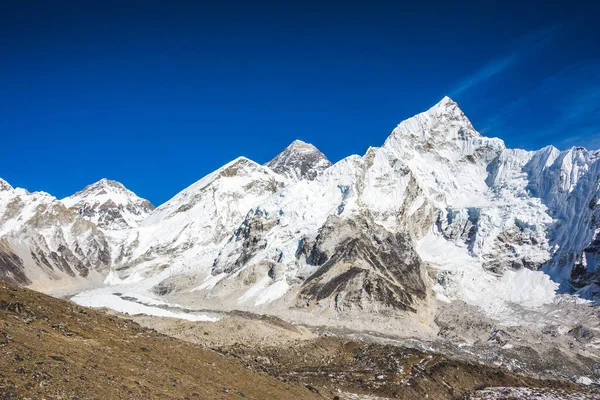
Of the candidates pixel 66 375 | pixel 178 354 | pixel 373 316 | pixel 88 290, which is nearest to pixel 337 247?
pixel 373 316

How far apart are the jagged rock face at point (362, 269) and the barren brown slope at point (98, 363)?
91.6 metres

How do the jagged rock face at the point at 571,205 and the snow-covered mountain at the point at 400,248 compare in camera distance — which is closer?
the snow-covered mountain at the point at 400,248

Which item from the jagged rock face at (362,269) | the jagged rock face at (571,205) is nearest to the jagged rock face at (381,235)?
the jagged rock face at (362,269)

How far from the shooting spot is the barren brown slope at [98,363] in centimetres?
1580

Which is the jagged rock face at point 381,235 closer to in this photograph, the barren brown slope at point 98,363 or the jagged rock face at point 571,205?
the jagged rock face at point 571,205

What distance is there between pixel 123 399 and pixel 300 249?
444ft

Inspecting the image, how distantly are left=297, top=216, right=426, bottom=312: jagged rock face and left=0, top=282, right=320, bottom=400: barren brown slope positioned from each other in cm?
9157

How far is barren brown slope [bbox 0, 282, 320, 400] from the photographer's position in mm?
15805

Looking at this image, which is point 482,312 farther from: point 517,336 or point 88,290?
point 88,290

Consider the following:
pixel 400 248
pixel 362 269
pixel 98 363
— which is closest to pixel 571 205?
pixel 400 248

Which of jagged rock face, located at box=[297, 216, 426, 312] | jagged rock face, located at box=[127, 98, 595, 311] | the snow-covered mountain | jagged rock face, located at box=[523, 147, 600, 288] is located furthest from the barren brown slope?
jagged rock face, located at box=[523, 147, 600, 288]

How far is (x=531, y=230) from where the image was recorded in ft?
530

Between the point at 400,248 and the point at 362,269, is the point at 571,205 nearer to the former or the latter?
the point at 400,248

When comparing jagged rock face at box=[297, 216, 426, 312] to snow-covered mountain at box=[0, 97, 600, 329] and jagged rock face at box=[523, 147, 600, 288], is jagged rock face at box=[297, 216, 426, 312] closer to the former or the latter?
snow-covered mountain at box=[0, 97, 600, 329]
